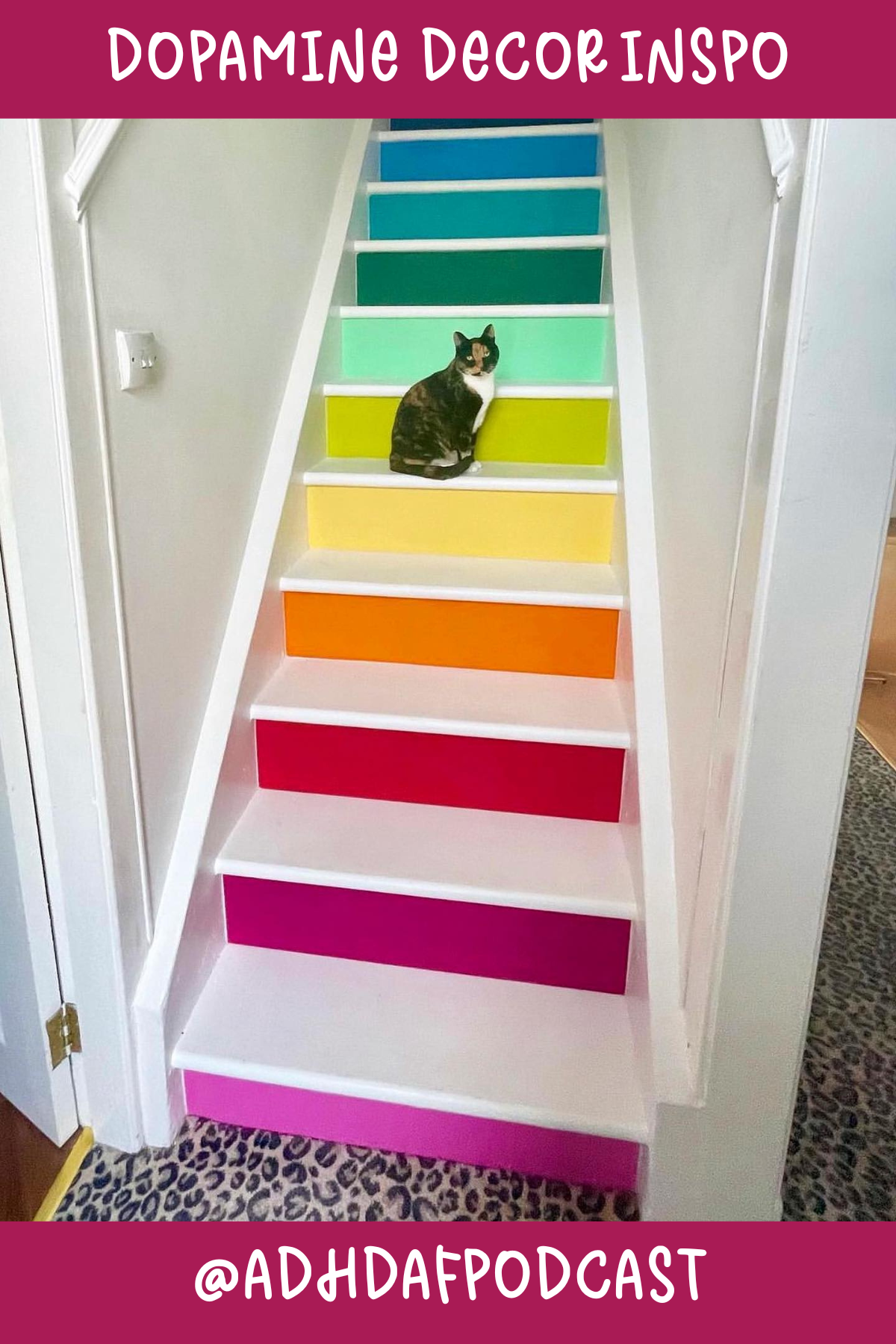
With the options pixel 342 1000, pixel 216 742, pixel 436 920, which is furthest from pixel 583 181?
pixel 342 1000

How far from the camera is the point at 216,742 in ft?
4.62

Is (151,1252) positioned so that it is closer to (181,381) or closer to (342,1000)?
(342,1000)

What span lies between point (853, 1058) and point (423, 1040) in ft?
2.64

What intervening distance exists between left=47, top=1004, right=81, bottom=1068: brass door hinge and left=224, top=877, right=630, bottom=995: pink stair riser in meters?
0.29

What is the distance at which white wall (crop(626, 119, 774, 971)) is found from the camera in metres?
0.98

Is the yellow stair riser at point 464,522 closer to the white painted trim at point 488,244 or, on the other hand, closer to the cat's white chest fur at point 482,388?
the cat's white chest fur at point 482,388

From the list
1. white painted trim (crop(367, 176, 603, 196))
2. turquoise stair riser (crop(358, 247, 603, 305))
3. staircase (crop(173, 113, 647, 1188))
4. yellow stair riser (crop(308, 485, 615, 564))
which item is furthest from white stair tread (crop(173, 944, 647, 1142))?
white painted trim (crop(367, 176, 603, 196))

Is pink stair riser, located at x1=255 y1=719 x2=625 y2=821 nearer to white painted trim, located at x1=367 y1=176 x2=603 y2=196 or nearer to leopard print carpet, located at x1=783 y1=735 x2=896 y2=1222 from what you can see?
leopard print carpet, located at x1=783 y1=735 x2=896 y2=1222

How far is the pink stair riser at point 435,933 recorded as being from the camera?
1349mm

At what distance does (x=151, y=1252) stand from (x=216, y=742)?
0.71 m

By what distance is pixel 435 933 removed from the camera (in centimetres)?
139

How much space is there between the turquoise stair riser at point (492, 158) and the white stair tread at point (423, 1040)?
2.08 metres

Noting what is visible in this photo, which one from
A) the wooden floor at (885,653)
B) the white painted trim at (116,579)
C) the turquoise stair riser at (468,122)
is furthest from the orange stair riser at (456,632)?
the wooden floor at (885,653)

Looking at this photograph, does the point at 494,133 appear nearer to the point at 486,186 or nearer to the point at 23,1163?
the point at 486,186
